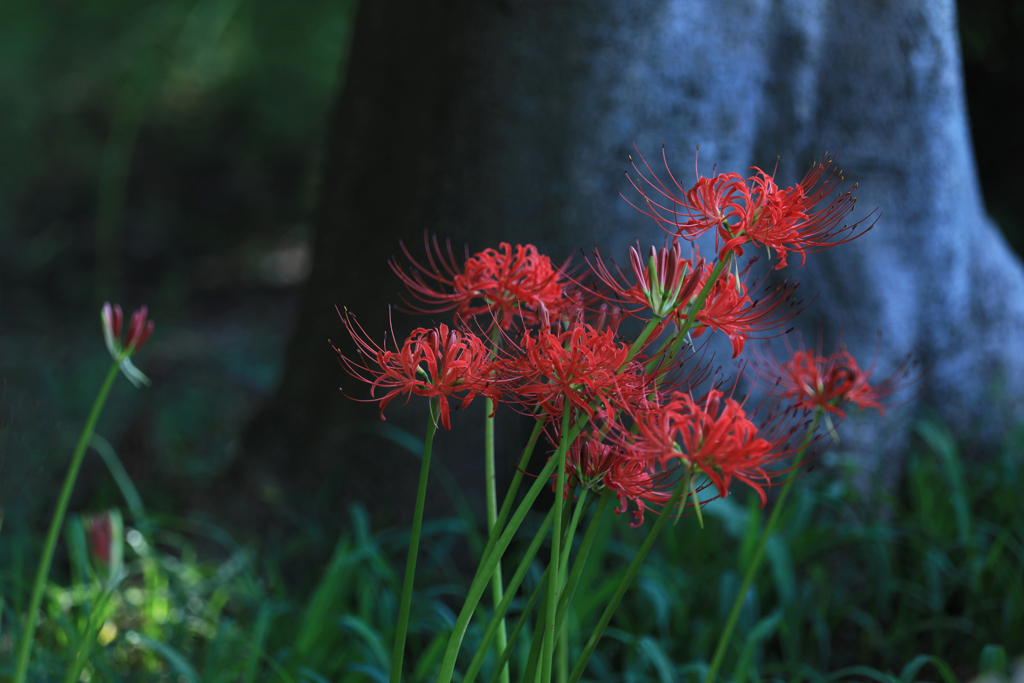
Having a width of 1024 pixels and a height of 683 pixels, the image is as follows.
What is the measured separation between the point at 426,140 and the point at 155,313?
2880 mm

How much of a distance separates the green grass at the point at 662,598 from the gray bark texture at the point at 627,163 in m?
0.22

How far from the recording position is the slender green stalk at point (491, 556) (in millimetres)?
559

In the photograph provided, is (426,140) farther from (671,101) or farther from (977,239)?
(977,239)

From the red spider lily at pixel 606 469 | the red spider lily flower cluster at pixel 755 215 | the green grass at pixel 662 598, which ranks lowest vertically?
the green grass at pixel 662 598

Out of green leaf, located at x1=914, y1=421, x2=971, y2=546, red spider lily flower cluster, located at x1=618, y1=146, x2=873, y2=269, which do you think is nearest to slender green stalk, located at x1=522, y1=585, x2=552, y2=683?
red spider lily flower cluster, located at x1=618, y1=146, x2=873, y2=269

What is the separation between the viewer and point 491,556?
0.59m

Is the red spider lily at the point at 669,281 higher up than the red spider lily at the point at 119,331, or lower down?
higher up

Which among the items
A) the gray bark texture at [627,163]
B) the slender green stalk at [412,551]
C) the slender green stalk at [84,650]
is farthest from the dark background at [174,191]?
the slender green stalk at [412,551]

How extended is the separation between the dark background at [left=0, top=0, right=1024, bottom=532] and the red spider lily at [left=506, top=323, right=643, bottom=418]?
→ 1602 millimetres

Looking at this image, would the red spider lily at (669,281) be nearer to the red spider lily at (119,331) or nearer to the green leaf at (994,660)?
the red spider lily at (119,331)

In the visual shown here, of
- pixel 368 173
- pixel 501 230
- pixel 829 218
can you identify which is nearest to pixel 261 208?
pixel 368 173

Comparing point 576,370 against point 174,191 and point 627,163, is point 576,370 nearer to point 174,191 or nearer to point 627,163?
point 627,163

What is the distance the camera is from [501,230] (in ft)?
5.08

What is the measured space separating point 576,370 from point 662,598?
947mm
